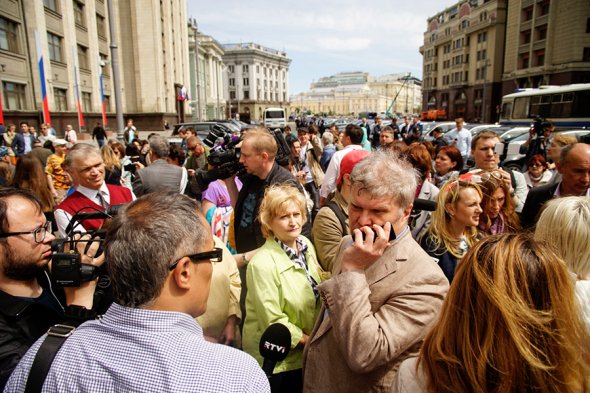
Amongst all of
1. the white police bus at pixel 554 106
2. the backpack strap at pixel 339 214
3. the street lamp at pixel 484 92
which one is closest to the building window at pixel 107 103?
the white police bus at pixel 554 106

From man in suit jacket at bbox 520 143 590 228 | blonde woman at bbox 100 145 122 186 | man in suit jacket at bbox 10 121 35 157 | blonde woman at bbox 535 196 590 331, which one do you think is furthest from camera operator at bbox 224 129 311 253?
man in suit jacket at bbox 10 121 35 157

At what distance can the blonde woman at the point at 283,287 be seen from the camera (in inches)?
93.2

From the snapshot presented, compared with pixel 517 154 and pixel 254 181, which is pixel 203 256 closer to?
pixel 254 181

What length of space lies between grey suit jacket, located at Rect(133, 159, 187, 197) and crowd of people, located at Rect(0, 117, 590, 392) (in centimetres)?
129

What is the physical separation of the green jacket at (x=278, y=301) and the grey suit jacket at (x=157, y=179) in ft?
8.40

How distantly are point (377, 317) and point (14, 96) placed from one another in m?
25.1

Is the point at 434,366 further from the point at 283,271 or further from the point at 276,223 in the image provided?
the point at 276,223

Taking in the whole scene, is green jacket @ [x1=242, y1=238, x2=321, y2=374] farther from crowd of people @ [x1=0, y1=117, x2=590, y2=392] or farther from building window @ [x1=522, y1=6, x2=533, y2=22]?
building window @ [x1=522, y1=6, x2=533, y2=22]

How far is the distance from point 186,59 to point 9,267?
44967 millimetres

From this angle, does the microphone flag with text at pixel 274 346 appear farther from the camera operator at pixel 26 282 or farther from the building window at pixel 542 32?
the building window at pixel 542 32

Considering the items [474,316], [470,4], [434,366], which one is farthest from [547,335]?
[470,4]

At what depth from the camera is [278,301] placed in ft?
7.82

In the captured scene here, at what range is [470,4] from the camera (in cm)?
6050

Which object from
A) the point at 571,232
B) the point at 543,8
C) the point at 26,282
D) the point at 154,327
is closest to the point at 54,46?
the point at 26,282
